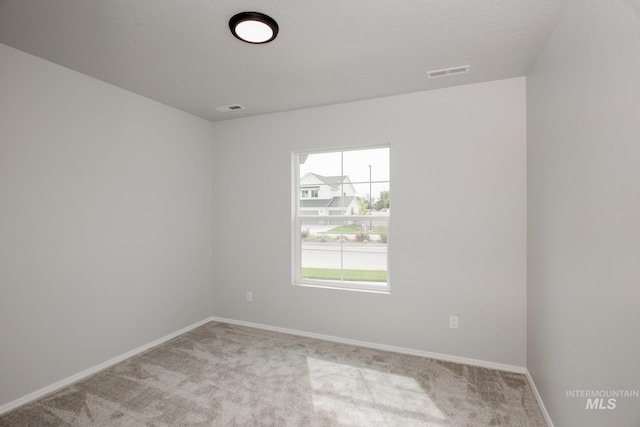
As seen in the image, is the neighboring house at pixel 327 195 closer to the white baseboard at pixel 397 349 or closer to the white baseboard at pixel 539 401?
the white baseboard at pixel 397 349

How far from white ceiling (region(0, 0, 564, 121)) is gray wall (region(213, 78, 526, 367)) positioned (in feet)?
1.18

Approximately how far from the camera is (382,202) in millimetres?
3424

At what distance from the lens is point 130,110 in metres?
3.14

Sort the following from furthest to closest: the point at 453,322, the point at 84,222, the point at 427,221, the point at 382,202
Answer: the point at 382,202
the point at 427,221
the point at 453,322
the point at 84,222

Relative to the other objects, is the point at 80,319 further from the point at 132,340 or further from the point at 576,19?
the point at 576,19

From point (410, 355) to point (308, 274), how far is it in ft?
4.68

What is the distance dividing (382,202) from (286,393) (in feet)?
6.78

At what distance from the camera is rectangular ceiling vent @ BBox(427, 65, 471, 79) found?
8.55ft

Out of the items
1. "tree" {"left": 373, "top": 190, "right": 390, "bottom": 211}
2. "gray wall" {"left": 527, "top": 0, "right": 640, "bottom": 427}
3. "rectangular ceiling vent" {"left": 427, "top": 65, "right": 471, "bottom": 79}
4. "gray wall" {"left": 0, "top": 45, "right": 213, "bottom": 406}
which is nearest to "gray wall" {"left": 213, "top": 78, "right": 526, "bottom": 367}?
"tree" {"left": 373, "top": 190, "right": 390, "bottom": 211}

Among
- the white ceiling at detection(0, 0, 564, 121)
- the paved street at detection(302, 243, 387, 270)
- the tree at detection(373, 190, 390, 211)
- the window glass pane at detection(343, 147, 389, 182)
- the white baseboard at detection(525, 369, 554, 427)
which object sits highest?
the white ceiling at detection(0, 0, 564, 121)

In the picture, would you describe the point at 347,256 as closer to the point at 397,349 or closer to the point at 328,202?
Result: the point at 328,202

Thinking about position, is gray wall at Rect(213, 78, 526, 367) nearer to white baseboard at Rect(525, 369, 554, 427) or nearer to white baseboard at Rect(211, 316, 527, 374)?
white baseboard at Rect(211, 316, 527, 374)

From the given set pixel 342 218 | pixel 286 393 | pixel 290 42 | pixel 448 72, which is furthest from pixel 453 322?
pixel 290 42

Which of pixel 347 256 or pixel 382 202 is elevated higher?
pixel 382 202
